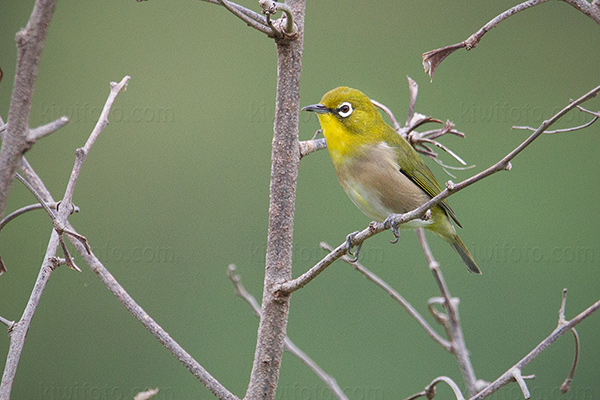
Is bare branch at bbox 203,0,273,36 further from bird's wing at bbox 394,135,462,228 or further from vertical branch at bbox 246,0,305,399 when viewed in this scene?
bird's wing at bbox 394,135,462,228

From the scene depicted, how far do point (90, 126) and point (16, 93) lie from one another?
6111 mm

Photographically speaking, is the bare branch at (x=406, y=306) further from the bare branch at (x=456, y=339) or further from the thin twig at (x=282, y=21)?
the thin twig at (x=282, y=21)

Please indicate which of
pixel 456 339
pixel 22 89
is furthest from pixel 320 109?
pixel 22 89

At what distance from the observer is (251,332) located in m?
5.59

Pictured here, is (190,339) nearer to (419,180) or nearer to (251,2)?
(419,180)

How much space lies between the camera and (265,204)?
5.98 meters

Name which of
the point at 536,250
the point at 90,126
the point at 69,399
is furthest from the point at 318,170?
the point at 69,399

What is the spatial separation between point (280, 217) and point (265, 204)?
13.5 feet

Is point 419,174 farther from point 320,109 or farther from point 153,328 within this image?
point 153,328

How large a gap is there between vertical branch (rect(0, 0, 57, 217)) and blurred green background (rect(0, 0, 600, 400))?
12.9 ft

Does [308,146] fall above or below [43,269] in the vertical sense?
above

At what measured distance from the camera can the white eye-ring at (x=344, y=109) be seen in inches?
130

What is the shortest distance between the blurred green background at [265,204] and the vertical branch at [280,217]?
2951 mm

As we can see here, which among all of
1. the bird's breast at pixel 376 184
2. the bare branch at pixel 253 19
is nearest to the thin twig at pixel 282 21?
the bare branch at pixel 253 19
